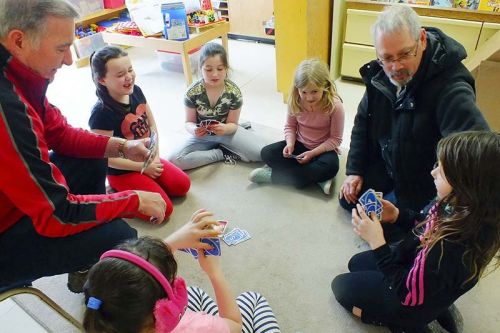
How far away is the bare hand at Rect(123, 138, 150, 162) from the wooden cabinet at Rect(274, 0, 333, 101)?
170 cm

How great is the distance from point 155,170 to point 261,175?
0.63 m

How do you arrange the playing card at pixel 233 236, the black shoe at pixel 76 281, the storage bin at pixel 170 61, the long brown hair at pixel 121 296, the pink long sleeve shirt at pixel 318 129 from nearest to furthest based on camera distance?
the long brown hair at pixel 121 296 → the black shoe at pixel 76 281 → the playing card at pixel 233 236 → the pink long sleeve shirt at pixel 318 129 → the storage bin at pixel 170 61

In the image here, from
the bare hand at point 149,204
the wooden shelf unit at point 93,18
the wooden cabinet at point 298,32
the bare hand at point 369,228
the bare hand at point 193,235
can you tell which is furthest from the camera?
the wooden shelf unit at point 93,18

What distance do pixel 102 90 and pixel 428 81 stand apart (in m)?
1.59

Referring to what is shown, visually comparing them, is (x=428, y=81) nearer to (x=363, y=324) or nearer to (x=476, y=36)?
(x=363, y=324)

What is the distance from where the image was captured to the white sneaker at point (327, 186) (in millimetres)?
2240

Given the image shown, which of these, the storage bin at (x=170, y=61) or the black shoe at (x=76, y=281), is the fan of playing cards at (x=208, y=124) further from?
the storage bin at (x=170, y=61)

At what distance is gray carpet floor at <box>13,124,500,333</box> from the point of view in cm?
160

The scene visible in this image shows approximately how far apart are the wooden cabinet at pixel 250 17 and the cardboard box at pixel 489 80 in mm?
2569

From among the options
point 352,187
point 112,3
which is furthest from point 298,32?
point 112,3

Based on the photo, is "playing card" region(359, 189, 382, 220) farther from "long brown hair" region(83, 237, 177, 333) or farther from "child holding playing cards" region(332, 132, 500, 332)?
"long brown hair" region(83, 237, 177, 333)

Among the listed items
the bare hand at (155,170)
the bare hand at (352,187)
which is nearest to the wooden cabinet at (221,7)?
the bare hand at (155,170)

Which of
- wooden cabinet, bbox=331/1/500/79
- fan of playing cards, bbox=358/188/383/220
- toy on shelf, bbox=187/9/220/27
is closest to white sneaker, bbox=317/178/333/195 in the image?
fan of playing cards, bbox=358/188/383/220

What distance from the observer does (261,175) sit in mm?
2391
